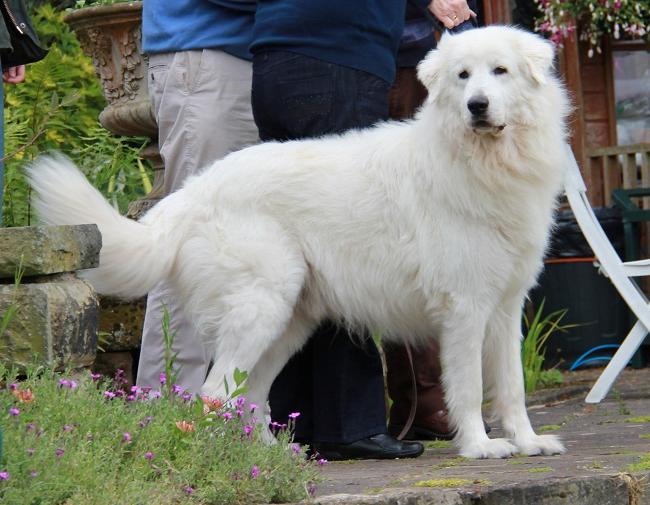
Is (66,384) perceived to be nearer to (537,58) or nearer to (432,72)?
(432,72)

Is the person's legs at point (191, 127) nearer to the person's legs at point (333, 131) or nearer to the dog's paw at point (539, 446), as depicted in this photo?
the person's legs at point (333, 131)

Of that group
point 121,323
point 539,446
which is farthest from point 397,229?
point 121,323

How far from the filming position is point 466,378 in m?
3.91

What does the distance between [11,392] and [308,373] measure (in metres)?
1.58

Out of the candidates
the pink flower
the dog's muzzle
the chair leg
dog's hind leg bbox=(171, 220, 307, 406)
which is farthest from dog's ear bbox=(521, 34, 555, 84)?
the chair leg

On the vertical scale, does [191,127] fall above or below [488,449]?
above

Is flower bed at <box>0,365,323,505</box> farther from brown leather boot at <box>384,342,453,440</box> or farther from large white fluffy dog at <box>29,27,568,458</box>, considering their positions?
brown leather boot at <box>384,342,453,440</box>

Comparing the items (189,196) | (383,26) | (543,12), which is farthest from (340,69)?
(543,12)

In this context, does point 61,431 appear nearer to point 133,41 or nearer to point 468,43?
point 468,43

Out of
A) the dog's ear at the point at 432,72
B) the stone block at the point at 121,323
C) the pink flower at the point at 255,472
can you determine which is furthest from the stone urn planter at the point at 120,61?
the pink flower at the point at 255,472

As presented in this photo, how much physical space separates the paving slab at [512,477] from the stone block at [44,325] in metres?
0.82

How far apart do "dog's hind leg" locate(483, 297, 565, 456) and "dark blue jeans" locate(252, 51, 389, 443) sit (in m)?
0.38

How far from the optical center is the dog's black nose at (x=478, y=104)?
3791 millimetres

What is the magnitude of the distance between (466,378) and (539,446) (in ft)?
1.07
